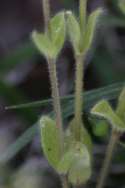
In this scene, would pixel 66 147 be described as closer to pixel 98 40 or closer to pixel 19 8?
pixel 98 40

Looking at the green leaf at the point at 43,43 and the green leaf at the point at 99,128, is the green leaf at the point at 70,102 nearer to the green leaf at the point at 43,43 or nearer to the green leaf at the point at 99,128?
the green leaf at the point at 99,128

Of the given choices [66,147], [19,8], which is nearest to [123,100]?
[66,147]

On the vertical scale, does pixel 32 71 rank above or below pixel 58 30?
above

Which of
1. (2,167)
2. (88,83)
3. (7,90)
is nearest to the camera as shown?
(2,167)

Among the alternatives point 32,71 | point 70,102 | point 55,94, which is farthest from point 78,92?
point 32,71

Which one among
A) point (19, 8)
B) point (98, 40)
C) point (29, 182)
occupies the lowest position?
point (29, 182)

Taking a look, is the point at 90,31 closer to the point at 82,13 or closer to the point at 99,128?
the point at 82,13
